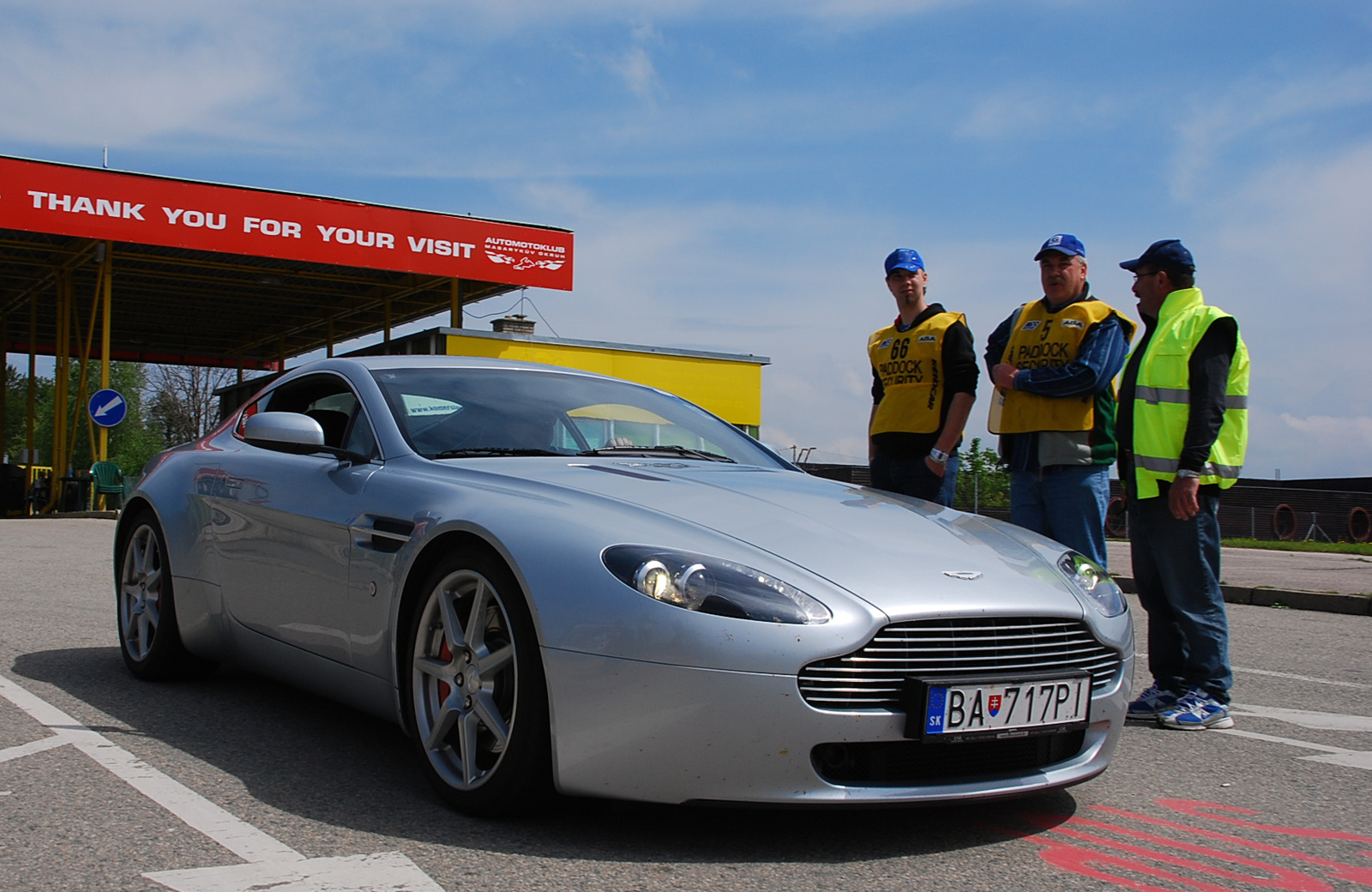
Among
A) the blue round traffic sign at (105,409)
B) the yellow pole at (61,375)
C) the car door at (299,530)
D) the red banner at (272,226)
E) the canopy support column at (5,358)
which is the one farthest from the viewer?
the canopy support column at (5,358)

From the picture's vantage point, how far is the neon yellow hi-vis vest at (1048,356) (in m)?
5.18

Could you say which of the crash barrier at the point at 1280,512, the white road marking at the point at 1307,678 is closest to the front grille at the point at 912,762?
the white road marking at the point at 1307,678

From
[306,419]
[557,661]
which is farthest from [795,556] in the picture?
[306,419]

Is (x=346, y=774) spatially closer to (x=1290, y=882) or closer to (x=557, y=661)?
(x=557, y=661)

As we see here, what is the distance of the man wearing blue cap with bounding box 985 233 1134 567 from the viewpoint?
510cm

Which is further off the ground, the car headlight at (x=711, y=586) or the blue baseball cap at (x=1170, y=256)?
the blue baseball cap at (x=1170, y=256)

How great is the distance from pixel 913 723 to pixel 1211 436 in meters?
2.23

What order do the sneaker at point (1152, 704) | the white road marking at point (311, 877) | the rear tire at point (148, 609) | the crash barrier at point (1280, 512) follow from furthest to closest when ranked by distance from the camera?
the crash barrier at point (1280, 512) → the rear tire at point (148, 609) → the sneaker at point (1152, 704) → the white road marking at point (311, 877)

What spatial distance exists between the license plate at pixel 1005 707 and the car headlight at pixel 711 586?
327 mm

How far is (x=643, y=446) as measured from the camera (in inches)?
172

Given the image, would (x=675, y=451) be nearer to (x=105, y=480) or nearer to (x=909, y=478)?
(x=909, y=478)

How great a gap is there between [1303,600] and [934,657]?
25.9 ft

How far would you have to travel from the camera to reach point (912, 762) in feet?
9.43

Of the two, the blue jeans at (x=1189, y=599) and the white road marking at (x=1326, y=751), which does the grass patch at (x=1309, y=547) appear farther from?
the white road marking at (x=1326, y=751)
